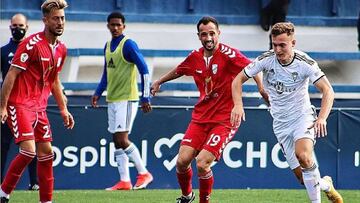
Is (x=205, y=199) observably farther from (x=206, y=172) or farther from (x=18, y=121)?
(x=18, y=121)

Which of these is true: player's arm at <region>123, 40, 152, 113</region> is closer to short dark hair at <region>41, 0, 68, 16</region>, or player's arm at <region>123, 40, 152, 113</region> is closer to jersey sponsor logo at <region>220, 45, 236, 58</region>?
jersey sponsor logo at <region>220, 45, 236, 58</region>

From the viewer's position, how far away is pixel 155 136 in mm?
15102

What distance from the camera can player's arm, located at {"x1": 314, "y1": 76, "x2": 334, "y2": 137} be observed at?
9.86 metres

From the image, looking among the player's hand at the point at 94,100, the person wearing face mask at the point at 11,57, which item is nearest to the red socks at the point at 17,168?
the person wearing face mask at the point at 11,57

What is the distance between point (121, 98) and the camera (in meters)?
14.3

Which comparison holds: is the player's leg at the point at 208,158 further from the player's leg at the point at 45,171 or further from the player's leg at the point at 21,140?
the player's leg at the point at 21,140

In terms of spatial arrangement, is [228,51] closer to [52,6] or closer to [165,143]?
[52,6]

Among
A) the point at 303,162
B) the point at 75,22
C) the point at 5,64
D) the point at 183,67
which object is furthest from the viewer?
the point at 75,22

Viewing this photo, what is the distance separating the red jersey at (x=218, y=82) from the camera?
11.5 meters

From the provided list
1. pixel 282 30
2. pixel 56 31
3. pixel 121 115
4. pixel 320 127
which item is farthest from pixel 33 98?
pixel 121 115

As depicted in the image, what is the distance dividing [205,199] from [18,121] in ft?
6.71

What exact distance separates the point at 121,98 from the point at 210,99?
9.63ft

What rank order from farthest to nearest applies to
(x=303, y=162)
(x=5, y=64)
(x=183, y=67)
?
(x=5, y=64) → (x=183, y=67) → (x=303, y=162)

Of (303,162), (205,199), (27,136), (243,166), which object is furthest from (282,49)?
(243,166)
